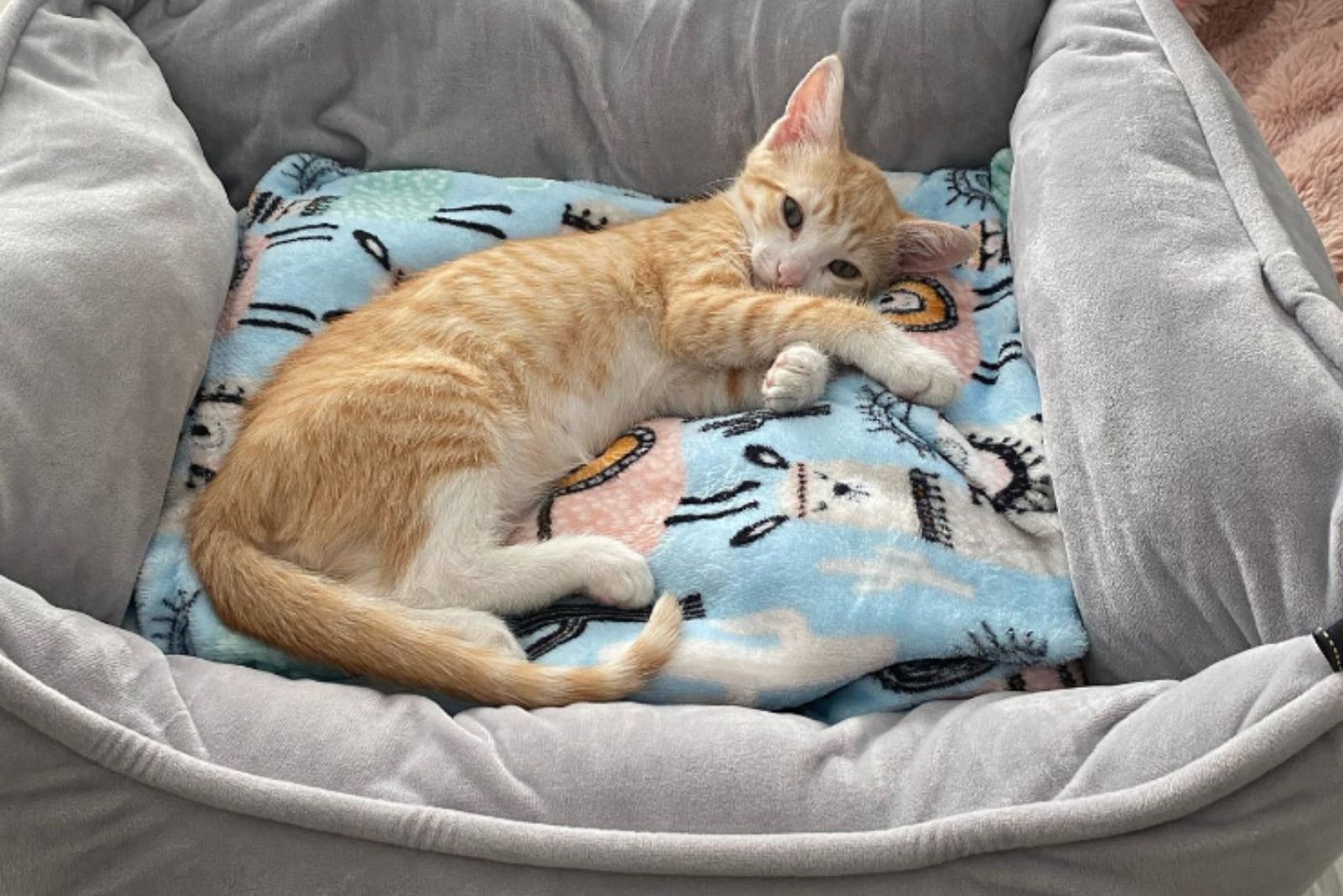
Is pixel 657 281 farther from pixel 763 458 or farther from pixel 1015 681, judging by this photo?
pixel 1015 681

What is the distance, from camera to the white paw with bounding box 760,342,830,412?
151 cm

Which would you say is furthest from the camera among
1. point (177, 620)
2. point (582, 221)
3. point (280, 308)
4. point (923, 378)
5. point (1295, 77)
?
point (1295, 77)

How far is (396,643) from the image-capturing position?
1.21 m

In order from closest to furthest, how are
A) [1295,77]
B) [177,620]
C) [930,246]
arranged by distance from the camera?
[177,620] → [930,246] → [1295,77]

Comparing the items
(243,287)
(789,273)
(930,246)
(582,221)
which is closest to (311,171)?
(243,287)

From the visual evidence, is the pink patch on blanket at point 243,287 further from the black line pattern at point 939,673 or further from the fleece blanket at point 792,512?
the black line pattern at point 939,673

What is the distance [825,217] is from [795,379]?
0.34 m

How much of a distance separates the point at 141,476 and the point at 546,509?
505 millimetres

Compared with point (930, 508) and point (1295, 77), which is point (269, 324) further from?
point (1295, 77)

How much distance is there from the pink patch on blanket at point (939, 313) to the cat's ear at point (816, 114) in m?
0.25

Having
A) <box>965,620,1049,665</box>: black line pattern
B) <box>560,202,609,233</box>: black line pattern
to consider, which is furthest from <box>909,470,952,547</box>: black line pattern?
<box>560,202,609,233</box>: black line pattern

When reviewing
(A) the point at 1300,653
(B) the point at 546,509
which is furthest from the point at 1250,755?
(B) the point at 546,509

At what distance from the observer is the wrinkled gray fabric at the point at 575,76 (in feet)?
6.24

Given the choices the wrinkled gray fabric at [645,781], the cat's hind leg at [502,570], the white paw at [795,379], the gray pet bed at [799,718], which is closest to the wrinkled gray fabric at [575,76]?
the gray pet bed at [799,718]
